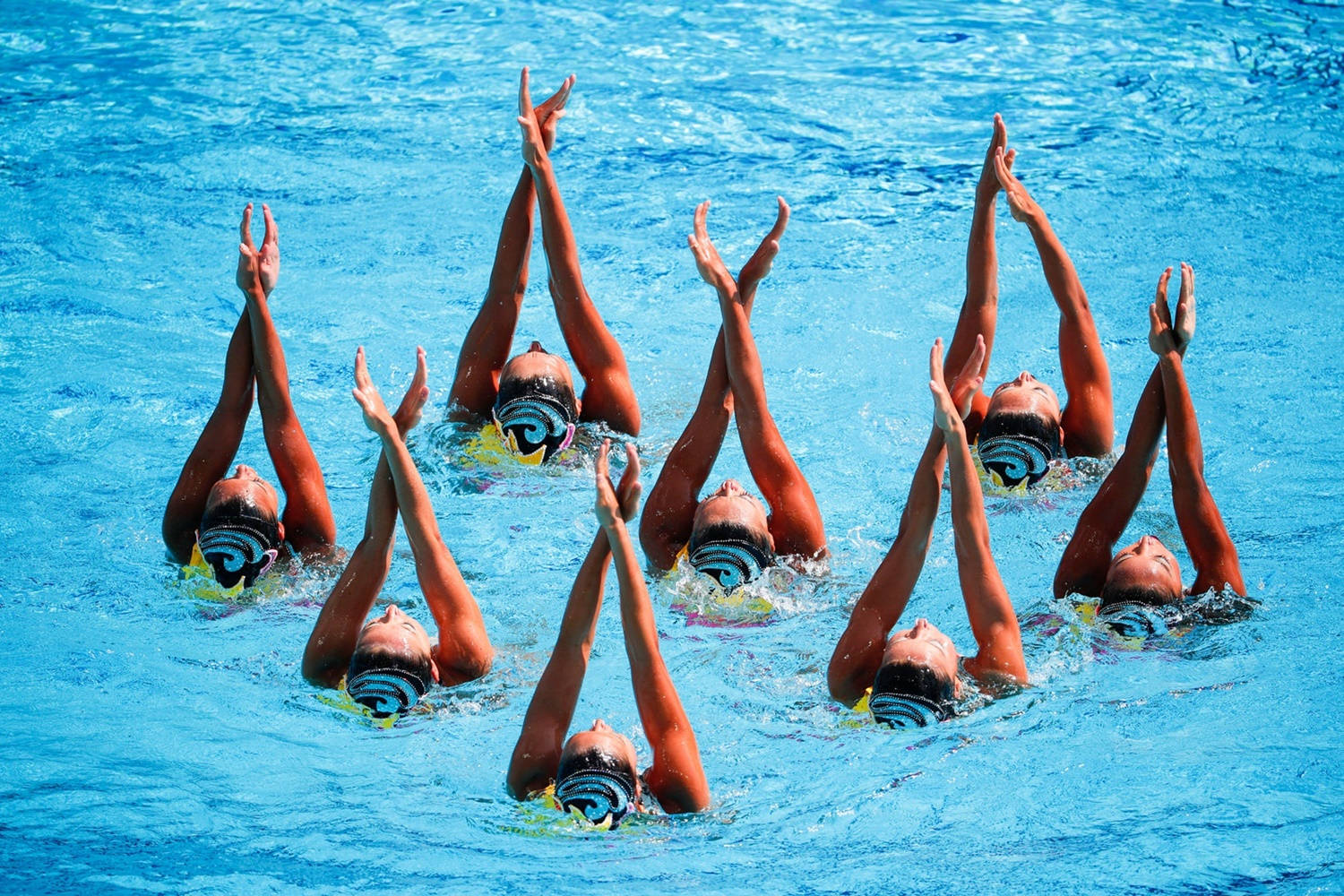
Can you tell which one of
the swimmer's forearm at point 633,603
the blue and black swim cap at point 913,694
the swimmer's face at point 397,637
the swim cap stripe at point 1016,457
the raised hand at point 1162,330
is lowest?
the swimmer's face at point 397,637

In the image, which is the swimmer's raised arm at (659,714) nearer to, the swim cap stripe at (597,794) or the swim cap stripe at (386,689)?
the swim cap stripe at (597,794)

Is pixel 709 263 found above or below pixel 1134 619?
above

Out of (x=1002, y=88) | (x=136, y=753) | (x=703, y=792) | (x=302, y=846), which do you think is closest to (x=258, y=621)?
(x=136, y=753)

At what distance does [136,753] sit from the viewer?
5.24 meters

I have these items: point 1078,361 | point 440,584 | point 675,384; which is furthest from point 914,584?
point 675,384

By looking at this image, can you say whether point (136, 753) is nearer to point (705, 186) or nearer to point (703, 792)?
point (703, 792)

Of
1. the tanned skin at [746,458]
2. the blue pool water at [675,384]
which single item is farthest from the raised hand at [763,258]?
the blue pool water at [675,384]

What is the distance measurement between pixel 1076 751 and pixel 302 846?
292 cm

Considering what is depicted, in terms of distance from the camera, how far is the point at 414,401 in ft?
16.2

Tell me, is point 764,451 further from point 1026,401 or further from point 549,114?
point 549,114

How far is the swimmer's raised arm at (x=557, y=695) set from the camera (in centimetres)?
454

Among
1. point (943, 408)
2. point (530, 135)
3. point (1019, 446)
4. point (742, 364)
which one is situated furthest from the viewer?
point (530, 135)

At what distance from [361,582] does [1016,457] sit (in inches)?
112

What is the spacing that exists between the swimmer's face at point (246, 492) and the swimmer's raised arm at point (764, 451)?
2.03 meters
